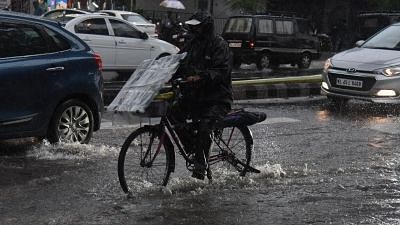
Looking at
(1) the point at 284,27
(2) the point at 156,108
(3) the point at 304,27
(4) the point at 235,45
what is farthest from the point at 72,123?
(3) the point at 304,27

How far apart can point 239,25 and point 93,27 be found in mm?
6661

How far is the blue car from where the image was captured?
740cm

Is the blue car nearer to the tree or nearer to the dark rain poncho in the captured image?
the dark rain poncho

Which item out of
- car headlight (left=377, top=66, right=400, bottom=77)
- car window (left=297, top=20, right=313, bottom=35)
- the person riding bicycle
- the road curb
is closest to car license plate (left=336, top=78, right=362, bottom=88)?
car headlight (left=377, top=66, right=400, bottom=77)

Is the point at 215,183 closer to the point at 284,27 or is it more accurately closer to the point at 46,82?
the point at 46,82

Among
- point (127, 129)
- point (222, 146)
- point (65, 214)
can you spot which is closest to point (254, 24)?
point (127, 129)

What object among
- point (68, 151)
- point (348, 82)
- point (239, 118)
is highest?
point (239, 118)

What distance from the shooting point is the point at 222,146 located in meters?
6.55

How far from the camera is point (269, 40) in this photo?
69.5 ft

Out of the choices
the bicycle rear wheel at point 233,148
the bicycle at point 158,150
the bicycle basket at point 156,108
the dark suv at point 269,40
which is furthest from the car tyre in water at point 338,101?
the dark suv at point 269,40

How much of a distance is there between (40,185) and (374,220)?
3.21 m

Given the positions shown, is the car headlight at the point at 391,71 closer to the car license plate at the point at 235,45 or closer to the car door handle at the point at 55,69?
the car door handle at the point at 55,69

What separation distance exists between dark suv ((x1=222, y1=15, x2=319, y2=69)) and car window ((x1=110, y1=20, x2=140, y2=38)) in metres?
5.43

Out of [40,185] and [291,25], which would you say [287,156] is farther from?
[291,25]
